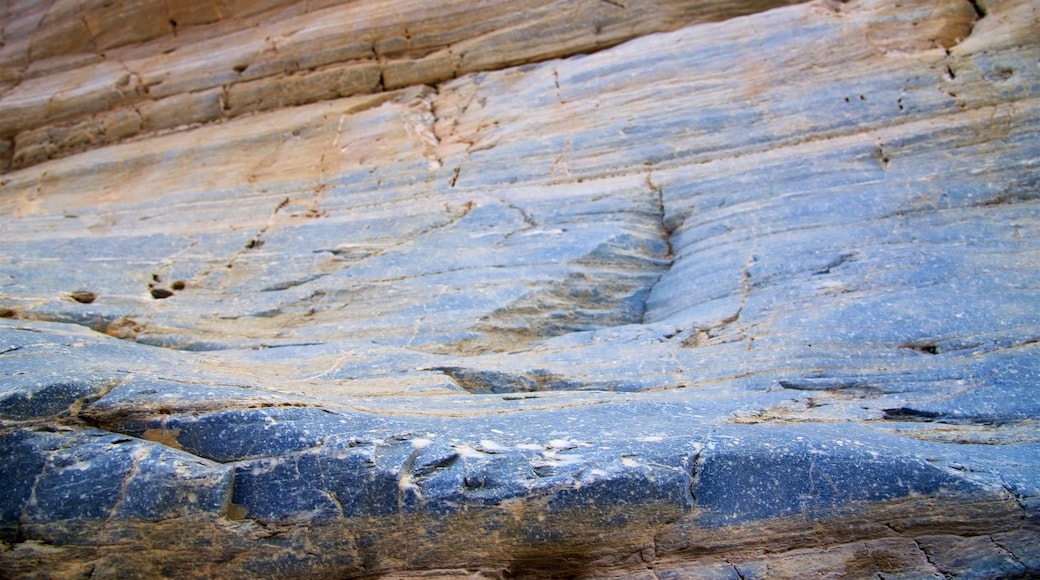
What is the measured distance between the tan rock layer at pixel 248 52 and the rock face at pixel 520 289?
4 centimetres

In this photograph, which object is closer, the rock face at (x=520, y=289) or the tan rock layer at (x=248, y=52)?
the rock face at (x=520, y=289)

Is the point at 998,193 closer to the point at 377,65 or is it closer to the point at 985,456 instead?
the point at 985,456

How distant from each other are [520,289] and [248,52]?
615cm

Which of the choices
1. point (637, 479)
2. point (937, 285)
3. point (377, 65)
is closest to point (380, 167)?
point (377, 65)

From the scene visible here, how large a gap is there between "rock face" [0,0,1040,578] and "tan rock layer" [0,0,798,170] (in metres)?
0.04

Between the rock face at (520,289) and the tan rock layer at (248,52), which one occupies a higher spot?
the tan rock layer at (248,52)

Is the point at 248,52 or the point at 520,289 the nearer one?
the point at 520,289

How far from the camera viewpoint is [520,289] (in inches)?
231

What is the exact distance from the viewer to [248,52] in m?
10.2

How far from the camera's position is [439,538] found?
3.09 meters

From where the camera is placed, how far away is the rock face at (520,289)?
3.08 metres

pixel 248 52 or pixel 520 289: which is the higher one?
pixel 248 52

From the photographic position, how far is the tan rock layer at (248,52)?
30.3 feet

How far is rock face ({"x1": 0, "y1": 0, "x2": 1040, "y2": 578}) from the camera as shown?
3.08 m
